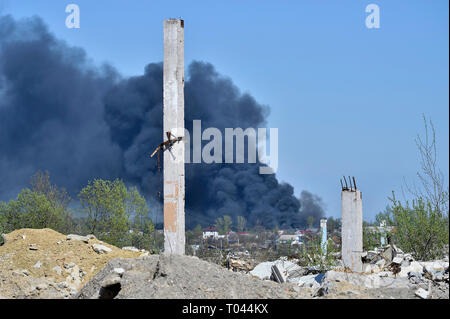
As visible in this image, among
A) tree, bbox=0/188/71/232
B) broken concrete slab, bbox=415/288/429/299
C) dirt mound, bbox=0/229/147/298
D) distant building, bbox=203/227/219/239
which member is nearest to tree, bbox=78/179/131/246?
tree, bbox=0/188/71/232

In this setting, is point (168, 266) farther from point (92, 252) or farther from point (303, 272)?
point (303, 272)

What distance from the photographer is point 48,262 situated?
13.9m

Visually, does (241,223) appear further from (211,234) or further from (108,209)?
(108,209)

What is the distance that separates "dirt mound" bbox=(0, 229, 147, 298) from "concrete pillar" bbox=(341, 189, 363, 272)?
17.6 feet

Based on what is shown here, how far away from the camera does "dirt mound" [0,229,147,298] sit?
12562 mm

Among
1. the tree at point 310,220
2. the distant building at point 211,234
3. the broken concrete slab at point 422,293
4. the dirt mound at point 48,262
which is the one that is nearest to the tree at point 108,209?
the dirt mound at point 48,262

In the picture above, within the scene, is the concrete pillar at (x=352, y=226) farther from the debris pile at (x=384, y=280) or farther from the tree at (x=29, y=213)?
the tree at (x=29, y=213)

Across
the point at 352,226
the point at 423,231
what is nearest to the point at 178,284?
the point at 352,226

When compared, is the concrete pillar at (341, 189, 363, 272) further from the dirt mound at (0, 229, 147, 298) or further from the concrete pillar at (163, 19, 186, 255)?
the dirt mound at (0, 229, 147, 298)

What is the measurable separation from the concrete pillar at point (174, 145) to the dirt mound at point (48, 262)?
2.70m

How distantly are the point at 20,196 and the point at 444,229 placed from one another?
1773 cm

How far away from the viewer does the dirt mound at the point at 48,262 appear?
12.6 metres

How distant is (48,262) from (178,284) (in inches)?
225
